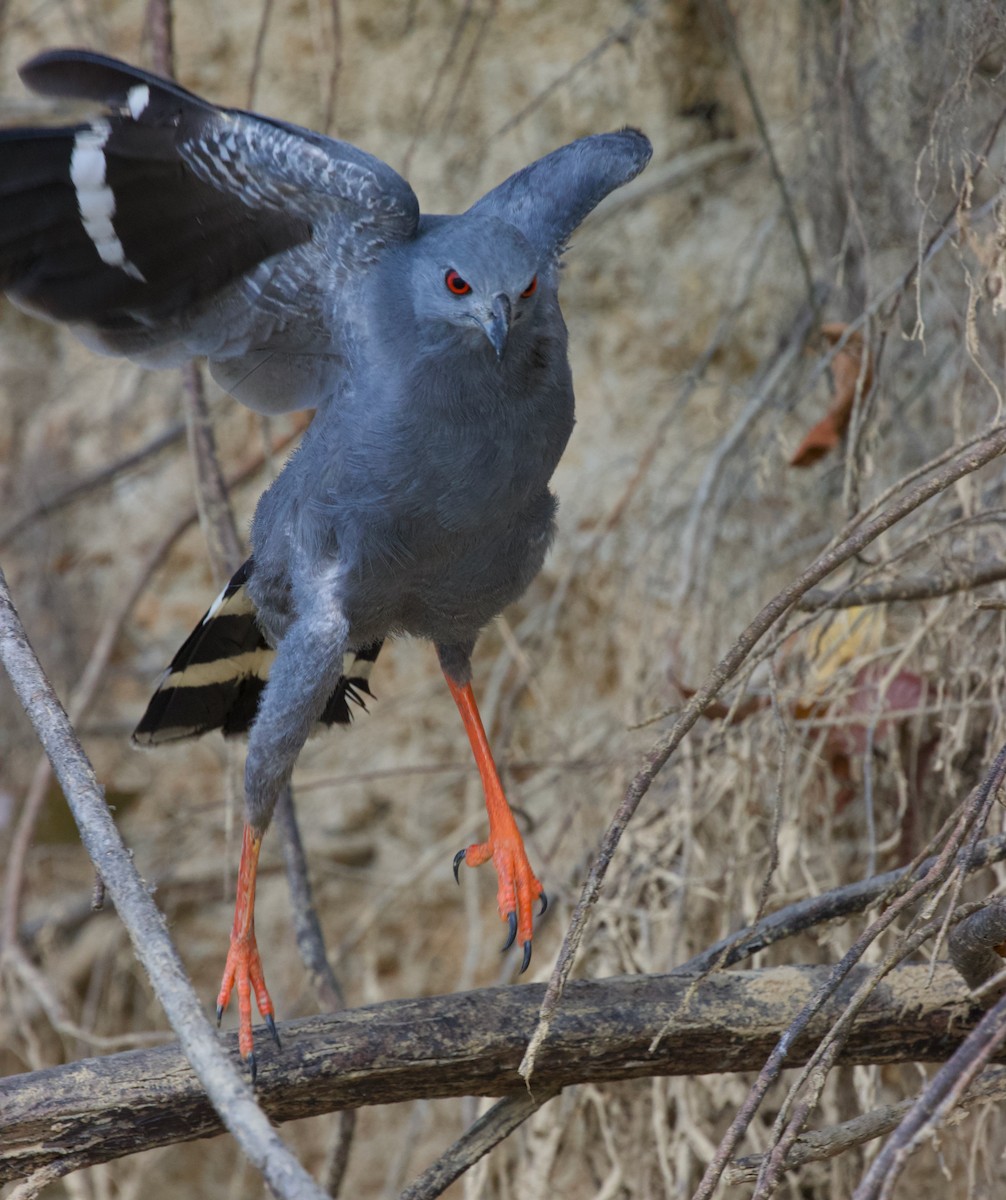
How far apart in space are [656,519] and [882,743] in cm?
123

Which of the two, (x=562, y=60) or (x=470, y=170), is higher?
(x=562, y=60)

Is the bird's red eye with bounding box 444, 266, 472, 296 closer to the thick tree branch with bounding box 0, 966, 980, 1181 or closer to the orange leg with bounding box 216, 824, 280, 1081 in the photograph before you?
the orange leg with bounding box 216, 824, 280, 1081

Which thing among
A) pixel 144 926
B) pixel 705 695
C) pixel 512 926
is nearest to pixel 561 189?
pixel 705 695

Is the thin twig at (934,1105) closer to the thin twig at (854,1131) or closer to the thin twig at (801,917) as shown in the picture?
the thin twig at (854,1131)

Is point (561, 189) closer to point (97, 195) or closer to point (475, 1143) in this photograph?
point (97, 195)

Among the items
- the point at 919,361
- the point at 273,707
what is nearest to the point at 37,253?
the point at 273,707

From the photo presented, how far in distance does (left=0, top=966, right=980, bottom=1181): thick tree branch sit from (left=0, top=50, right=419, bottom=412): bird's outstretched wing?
1434 millimetres

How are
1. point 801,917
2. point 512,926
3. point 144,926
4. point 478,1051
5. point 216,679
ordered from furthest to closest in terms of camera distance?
point 216,679 → point 512,926 → point 801,917 → point 478,1051 → point 144,926

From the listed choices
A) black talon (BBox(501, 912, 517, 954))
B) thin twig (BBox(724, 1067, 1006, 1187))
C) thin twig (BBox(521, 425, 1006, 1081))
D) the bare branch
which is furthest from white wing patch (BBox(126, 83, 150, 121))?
thin twig (BBox(724, 1067, 1006, 1187))

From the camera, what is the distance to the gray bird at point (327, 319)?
2648 mm

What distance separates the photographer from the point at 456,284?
2.64 m

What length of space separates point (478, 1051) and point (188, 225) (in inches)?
68.6

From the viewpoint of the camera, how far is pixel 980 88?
3314 mm

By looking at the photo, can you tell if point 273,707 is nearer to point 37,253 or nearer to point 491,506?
point 491,506
